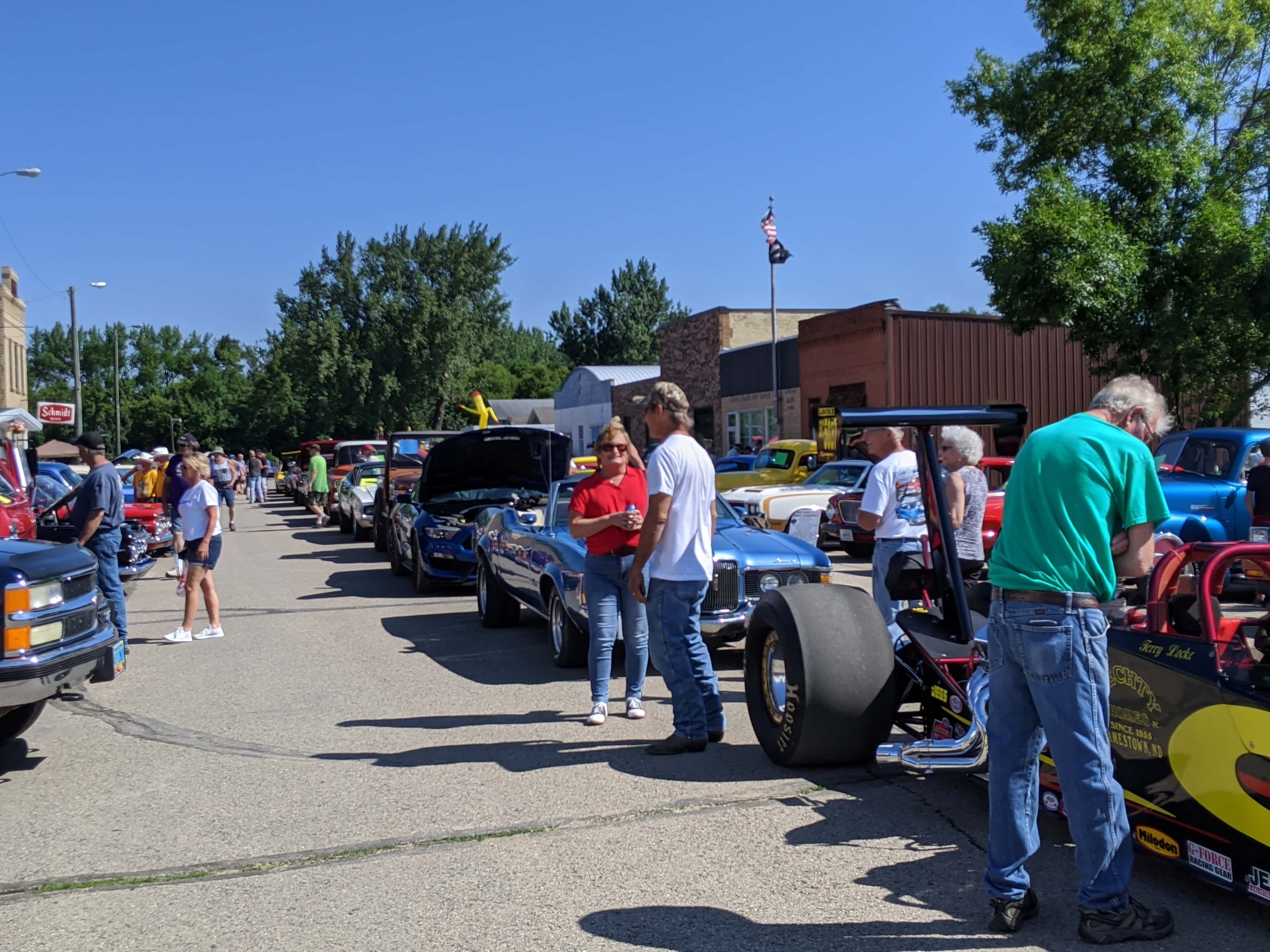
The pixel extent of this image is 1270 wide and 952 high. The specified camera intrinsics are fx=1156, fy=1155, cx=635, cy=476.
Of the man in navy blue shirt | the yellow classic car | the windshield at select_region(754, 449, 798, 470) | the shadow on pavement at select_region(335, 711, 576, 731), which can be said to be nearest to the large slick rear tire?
the shadow on pavement at select_region(335, 711, 576, 731)

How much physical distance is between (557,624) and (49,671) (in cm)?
395

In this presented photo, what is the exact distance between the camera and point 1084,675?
144 inches

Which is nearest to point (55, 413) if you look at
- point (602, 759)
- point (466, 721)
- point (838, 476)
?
point (838, 476)

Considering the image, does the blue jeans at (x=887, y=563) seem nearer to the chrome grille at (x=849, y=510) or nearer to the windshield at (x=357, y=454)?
the chrome grille at (x=849, y=510)

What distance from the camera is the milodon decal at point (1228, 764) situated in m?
3.70

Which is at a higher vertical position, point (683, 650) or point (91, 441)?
point (91, 441)

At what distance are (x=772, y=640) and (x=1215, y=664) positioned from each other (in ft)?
7.82

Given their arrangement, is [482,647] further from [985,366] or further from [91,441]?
[985,366]

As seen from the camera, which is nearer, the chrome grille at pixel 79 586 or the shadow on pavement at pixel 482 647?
the chrome grille at pixel 79 586

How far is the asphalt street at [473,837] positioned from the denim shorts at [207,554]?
193 cm

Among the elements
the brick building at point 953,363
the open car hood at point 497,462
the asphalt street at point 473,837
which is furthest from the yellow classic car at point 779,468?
the asphalt street at point 473,837

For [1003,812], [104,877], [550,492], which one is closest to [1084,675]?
[1003,812]

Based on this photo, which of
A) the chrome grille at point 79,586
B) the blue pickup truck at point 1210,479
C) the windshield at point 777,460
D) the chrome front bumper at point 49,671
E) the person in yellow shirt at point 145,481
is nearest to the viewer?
the chrome front bumper at point 49,671

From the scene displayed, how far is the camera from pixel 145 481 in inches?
766
